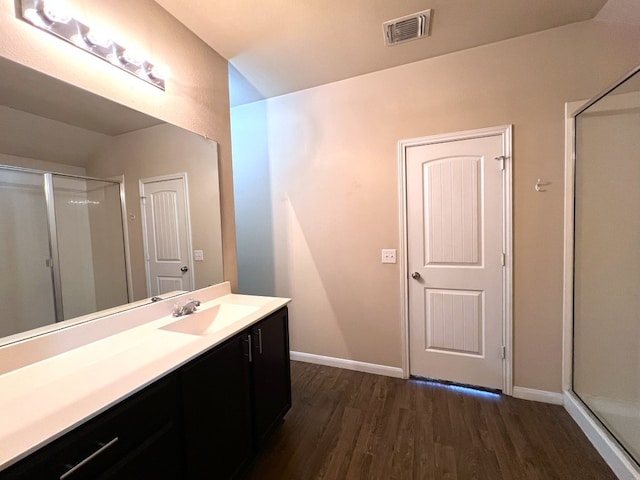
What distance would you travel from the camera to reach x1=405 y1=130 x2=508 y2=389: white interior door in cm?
206

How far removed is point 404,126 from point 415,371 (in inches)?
83.4

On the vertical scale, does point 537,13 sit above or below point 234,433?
above

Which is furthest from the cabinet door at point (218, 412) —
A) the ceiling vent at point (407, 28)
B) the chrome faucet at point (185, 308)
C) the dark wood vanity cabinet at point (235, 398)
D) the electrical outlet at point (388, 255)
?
the ceiling vent at point (407, 28)

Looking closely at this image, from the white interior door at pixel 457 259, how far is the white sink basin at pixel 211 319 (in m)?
1.43

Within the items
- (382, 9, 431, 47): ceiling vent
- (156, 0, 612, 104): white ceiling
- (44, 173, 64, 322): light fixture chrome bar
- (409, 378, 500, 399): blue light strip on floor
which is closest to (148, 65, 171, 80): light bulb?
(156, 0, 612, 104): white ceiling

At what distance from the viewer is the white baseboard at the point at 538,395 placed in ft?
6.44

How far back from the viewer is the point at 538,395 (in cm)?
201

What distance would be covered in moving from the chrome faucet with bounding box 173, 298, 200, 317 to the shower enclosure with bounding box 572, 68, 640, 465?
251 centimetres

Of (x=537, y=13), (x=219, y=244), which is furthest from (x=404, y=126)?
(x=219, y=244)

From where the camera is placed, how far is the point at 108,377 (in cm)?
95

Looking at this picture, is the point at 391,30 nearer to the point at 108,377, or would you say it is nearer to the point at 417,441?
the point at 108,377

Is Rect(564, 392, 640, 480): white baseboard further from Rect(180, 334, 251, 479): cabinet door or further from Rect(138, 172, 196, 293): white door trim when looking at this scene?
Rect(138, 172, 196, 293): white door trim

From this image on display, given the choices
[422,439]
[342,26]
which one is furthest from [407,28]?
[422,439]

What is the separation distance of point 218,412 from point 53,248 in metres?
1.04
